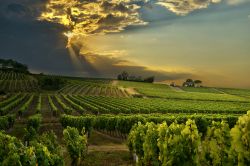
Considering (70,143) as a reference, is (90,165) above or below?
below

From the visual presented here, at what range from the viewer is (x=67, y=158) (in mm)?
36750

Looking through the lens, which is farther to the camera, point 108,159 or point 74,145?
point 108,159

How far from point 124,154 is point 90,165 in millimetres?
6830

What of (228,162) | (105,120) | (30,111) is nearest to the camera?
(228,162)

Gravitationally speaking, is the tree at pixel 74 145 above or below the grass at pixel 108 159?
above

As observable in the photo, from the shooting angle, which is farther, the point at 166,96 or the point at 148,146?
the point at 166,96

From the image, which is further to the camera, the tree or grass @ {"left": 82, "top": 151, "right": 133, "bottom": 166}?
grass @ {"left": 82, "top": 151, "right": 133, "bottom": 166}

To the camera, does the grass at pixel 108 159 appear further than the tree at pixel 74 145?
Yes

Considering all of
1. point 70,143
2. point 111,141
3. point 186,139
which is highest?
point 186,139

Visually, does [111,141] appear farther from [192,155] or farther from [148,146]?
[192,155]

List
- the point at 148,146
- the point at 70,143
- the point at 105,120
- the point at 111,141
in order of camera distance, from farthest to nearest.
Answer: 1. the point at 105,120
2. the point at 111,141
3. the point at 70,143
4. the point at 148,146

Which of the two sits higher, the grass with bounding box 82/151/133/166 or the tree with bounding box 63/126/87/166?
the tree with bounding box 63/126/87/166

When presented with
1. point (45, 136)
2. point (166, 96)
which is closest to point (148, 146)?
point (45, 136)

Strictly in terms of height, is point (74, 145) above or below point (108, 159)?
above
